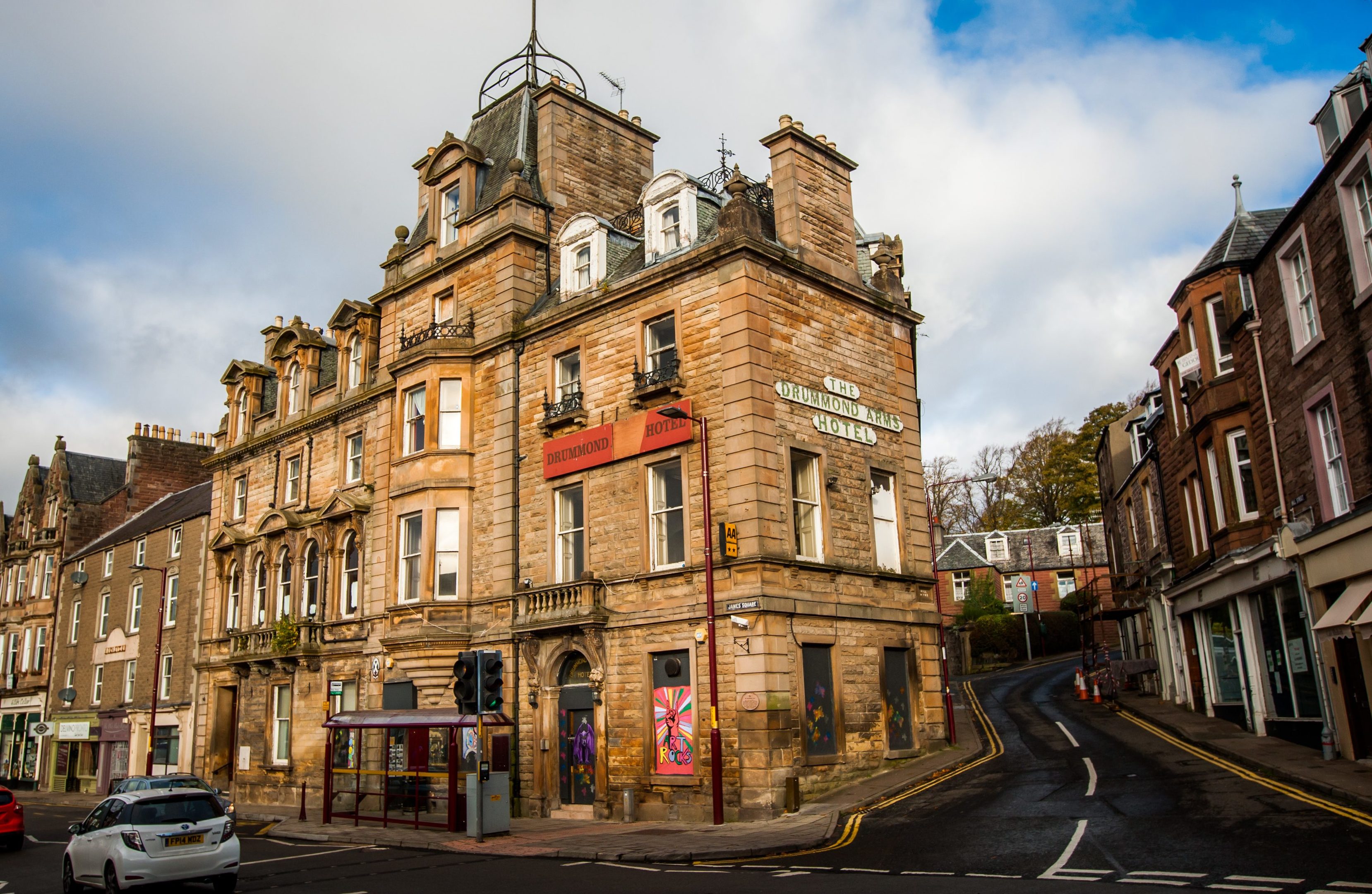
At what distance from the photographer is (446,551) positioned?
2583 centimetres

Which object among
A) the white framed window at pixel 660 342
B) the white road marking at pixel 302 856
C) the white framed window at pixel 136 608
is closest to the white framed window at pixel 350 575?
the white road marking at pixel 302 856

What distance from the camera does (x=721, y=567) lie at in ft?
65.8

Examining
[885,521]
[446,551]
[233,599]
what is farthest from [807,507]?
[233,599]

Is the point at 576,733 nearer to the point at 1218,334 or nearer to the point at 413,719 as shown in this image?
the point at 413,719

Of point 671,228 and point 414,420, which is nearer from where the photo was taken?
point 671,228

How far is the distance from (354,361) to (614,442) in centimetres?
1317

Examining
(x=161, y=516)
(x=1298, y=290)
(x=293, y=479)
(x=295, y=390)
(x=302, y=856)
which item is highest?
Answer: (x=295, y=390)

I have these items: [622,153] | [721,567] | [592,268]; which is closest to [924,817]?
[721,567]

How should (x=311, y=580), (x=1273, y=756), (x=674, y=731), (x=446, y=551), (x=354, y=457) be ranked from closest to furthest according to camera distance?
1. (x=1273, y=756)
2. (x=674, y=731)
3. (x=446, y=551)
4. (x=354, y=457)
5. (x=311, y=580)

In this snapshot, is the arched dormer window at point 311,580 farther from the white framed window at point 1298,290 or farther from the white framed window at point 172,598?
the white framed window at point 1298,290

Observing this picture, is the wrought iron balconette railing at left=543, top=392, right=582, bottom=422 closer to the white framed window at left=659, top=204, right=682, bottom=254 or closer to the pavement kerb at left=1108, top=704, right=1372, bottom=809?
the white framed window at left=659, top=204, right=682, bottom=254

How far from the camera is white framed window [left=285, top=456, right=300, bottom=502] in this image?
32.9 metres

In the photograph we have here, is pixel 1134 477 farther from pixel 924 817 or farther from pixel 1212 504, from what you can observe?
pixel 924 817

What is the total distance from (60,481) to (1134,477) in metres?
50.9
